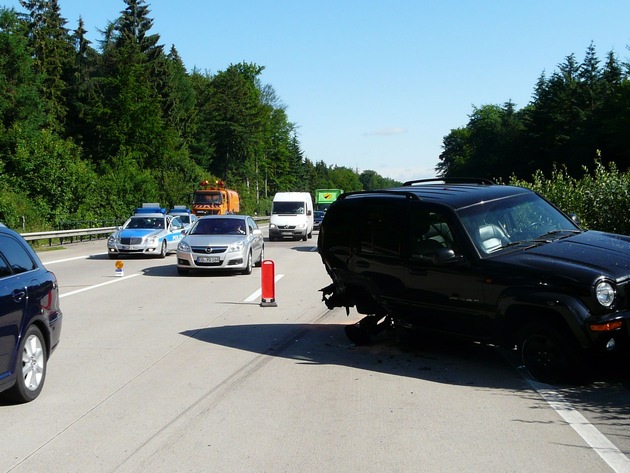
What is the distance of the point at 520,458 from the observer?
16.9ft

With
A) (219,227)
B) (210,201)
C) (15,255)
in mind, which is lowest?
(219,227)

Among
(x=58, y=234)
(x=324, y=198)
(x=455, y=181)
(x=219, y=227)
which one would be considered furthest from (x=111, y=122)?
(x=455, y=181)

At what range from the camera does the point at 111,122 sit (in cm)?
7088

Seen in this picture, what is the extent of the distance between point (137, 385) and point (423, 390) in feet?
9.45

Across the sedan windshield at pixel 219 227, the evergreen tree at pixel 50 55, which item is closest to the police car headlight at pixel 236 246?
the sedan windshield at pixel 219 227

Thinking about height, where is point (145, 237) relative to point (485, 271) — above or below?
below

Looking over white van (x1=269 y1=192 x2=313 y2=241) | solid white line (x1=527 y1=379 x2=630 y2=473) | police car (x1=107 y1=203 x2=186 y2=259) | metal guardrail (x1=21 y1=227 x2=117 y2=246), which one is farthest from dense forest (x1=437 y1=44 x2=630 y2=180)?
solid white line (x1=527 y1=379 x2=630 y2=473)

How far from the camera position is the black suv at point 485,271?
696 cm

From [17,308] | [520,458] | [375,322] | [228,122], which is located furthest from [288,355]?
[228,122]

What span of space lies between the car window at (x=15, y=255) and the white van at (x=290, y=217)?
31007 mm

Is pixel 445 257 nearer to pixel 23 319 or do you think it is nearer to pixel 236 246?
pixel 23 319

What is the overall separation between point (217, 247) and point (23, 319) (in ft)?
41.5

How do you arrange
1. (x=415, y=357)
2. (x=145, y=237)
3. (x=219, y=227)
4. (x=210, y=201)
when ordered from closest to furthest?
(x=415, y=357)
(x=219, y=227)
(x=145, y=237)
(x=210, y=201)

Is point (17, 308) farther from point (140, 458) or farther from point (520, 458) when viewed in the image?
point (520, 458)
